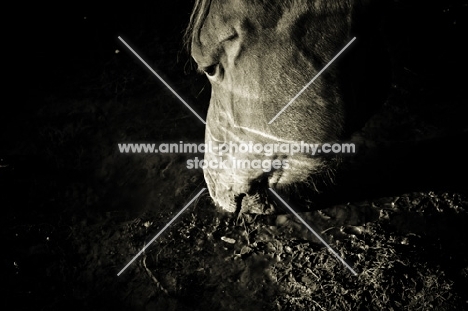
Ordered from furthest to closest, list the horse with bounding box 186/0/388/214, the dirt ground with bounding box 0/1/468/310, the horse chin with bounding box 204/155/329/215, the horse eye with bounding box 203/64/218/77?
the dirt ground with bounding box 0/1/468/310
the horse chin with bounding box 204/155/329/215
the horse eye with bounding box 203/64/218/77
the horse with bounding box 186/0/388/214

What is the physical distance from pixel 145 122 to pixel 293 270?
6.61ft

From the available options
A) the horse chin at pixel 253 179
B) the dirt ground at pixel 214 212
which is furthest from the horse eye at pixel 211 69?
the dirt ground at pixel 214 212

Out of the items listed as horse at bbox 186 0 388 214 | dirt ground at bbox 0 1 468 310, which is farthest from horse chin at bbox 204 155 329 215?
dirt ground at bbox 0 1 468 310

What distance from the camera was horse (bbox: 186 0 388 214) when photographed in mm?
1436

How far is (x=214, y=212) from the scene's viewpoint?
2.79 meters

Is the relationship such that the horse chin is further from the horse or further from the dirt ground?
the dirt ground

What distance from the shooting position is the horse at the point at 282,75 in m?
1.44

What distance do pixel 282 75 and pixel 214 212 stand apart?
1.48m

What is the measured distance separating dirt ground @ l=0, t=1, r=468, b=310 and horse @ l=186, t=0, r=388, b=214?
62 cm

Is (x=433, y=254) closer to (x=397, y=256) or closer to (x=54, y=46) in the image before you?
(x=397, y=256)

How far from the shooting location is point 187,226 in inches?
108

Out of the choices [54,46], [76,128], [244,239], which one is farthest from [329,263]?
[54,46]

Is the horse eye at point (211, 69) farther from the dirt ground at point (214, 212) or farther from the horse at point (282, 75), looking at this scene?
the dirt ground at point (214, 212)

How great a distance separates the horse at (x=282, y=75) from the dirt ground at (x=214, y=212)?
617 mm
